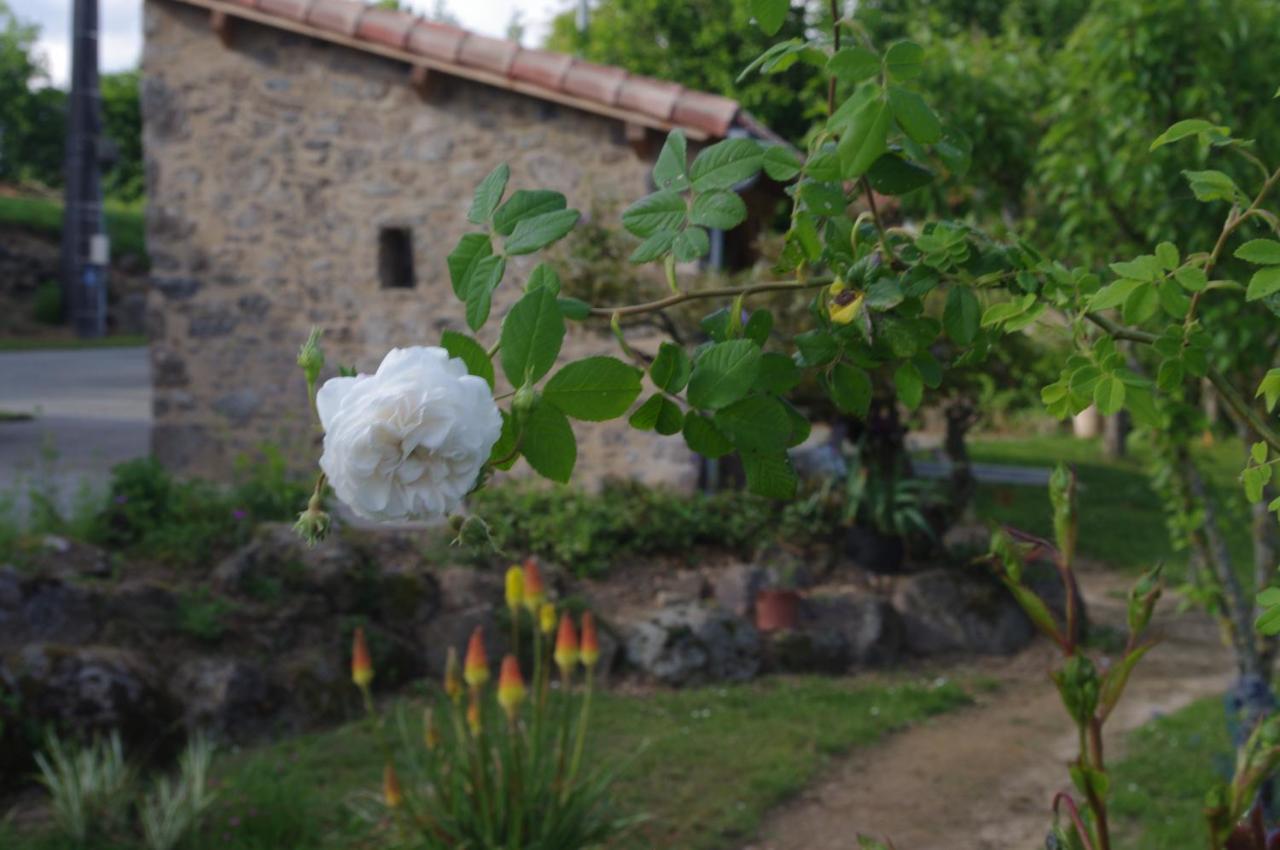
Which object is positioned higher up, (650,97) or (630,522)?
(650,97)

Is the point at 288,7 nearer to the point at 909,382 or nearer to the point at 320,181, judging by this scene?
the point at 320,181

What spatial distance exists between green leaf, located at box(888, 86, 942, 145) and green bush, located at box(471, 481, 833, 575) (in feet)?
21.3

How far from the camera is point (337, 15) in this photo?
8.93 metres

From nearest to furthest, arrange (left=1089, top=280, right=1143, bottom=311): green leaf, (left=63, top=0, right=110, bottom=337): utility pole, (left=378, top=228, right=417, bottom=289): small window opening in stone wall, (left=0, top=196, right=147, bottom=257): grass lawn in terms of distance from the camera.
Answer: (left=1089, top=280, right=1143, bottom=311): green leaf, (left=378, top=228, right=417, bottom=289): small window opening in stone wall, (left=63, top=0, right=110, bottom=337): utility pole, (left=0, top=196, right=147, bottom=257): grass lawn

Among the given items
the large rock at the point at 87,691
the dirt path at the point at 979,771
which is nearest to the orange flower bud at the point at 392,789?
the dirt path at the point at 979,771

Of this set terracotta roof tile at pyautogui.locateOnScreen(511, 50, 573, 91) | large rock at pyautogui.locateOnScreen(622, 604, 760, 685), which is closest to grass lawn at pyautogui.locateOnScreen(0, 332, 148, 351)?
terracotta roof tile at pyautogui.locateOnScreen(511, 50, 573, 91)

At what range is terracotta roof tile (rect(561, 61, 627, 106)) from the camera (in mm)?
8328

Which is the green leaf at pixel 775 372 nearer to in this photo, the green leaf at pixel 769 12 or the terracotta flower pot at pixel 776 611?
the green leaf at pixel 769 12

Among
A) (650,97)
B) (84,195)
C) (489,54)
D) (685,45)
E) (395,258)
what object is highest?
(685,45)

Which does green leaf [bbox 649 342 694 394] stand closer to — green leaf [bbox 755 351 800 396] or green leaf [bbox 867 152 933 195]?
green leaf [bbox 755 351 800 396]

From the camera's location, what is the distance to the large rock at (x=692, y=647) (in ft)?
21.2

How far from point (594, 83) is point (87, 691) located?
501 centimetres

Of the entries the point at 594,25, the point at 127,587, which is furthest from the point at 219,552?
the point at 594,25

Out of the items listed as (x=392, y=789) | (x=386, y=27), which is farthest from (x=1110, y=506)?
(x=392, y=789)
